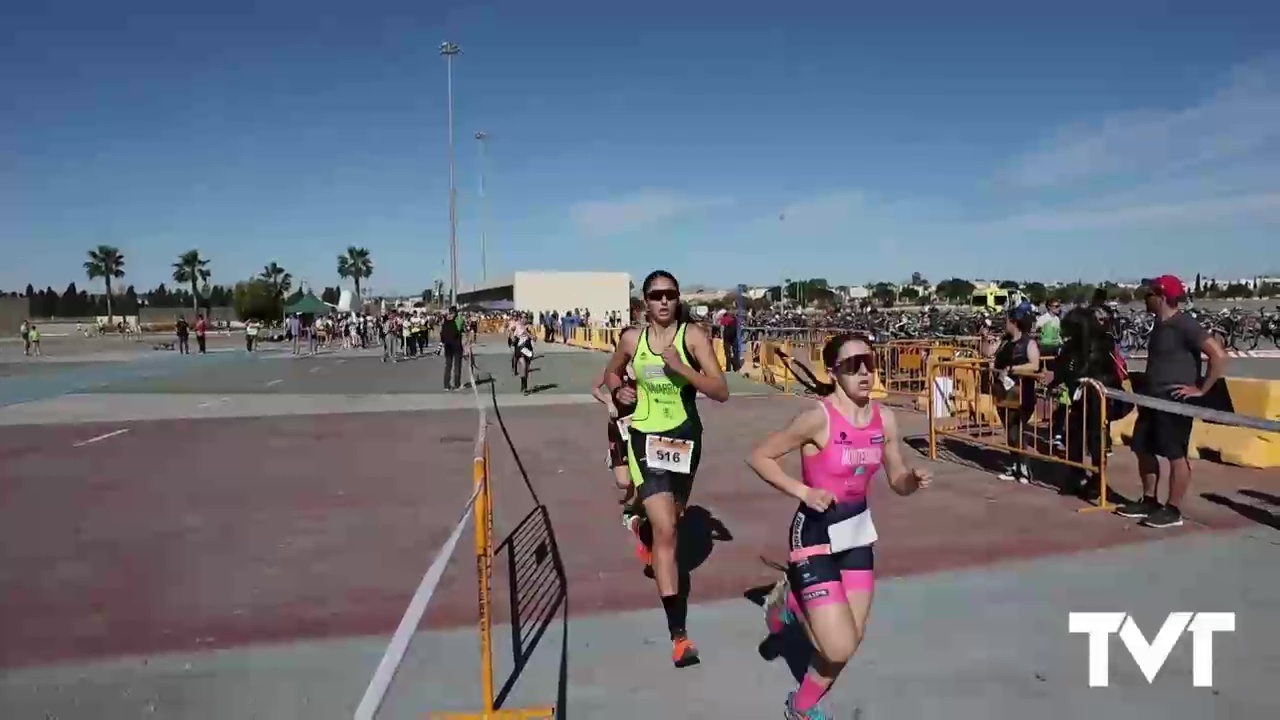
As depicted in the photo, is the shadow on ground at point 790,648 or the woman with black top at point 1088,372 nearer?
the shadow on ground at point 790,648

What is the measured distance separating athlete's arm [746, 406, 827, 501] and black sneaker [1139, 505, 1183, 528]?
13.9ft

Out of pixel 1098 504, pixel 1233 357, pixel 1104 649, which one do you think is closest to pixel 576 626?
pixel 1104 649

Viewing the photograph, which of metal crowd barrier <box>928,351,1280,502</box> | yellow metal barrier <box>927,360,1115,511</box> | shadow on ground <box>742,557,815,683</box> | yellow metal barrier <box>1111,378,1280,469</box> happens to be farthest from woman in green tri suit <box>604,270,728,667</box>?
yellow metal barrier <box>1111,378,1280,469</box>

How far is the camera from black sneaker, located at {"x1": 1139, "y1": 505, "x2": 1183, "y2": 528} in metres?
6.84

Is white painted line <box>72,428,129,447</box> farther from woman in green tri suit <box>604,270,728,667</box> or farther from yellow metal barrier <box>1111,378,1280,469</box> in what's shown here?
yellow metal barrier <box>1111,378,1280,469</box>

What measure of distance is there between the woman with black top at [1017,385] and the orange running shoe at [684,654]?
5.48 m

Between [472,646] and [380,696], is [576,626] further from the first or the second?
[380,696]

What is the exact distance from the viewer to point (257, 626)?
5.20 metres

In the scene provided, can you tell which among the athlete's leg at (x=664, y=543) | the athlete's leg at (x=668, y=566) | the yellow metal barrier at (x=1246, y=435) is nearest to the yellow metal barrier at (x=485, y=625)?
the athlete's leg at (x=668, y=566)

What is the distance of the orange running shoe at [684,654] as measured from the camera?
Result: 445cm

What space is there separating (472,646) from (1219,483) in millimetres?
7071

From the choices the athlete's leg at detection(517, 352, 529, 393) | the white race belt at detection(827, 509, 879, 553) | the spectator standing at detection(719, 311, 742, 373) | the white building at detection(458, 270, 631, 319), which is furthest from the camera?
the white building at detection(458, 270, 631, 319)

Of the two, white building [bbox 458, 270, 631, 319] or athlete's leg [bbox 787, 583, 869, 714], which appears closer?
athlete's leg [bbox 787, 583, 869, 714]

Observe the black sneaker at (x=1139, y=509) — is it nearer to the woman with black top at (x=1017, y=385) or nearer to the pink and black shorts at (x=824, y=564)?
the woman with black top at (x=1017, y=385)
